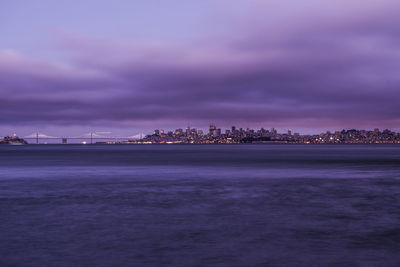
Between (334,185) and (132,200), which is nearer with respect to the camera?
(132,200)

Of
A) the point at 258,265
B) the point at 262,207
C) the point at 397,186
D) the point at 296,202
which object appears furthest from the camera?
the point at 397,186

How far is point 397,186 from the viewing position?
2552 cm

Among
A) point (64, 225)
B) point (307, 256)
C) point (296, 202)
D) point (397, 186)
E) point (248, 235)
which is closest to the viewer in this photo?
point (307, 256)

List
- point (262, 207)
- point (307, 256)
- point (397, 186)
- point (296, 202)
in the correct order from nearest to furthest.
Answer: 1. point (307, 256)
2. point (262, 207)
3. point (296, 202)
4. point (397, 186)

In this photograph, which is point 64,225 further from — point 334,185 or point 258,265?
point 334,185

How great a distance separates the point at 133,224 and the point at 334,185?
17068mm

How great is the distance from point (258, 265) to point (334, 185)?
1899cm

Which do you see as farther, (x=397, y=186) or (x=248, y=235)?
(x=397, y=186)

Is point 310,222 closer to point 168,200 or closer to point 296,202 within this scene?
point 296,202

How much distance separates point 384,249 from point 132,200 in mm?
12526

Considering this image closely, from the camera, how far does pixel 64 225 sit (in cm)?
1370

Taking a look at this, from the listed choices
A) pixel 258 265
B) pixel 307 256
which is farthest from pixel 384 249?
pixel 258 265

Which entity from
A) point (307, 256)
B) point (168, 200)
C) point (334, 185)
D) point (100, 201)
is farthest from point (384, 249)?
point (334, 185)

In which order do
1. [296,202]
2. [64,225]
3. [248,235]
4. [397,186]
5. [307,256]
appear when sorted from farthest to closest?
1. [397,186]
2. [296,202]
3. [64,225]
4. [248,235]
5. [307,256]
